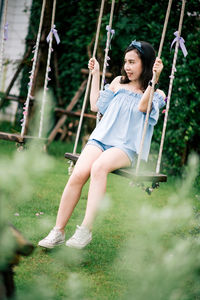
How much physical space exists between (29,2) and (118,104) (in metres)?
6.77

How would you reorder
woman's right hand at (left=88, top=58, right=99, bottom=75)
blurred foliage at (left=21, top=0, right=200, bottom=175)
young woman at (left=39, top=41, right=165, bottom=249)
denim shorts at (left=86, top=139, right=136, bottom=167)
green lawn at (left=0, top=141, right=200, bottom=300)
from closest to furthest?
green lawn at (left=0, top=141, right=200, bottom=300) → young woman at (left=39, top=41, right=165, bottom=249) → denim shorts at (left=86, top=139, right=136, bottom=167) → woman's right hand at (left=88, top=58, right=99, bottom=75) → blurred foliage at (left=21, top=0, right=200, bottom=175)

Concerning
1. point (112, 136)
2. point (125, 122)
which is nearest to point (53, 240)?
point (112, 136)

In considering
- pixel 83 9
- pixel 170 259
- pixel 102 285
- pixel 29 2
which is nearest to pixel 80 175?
pixel 102 285

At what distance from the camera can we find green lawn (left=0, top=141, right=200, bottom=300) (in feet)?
2.58

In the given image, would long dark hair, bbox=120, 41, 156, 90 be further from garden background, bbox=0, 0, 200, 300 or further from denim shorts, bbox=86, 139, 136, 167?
garden background, bbox=0, 0, 200, 300

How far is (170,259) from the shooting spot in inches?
30.1

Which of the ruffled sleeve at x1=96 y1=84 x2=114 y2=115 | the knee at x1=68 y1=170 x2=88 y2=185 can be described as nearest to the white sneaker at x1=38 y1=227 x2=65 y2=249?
the knee at x1=68 y1=170 x2=88 y2=185

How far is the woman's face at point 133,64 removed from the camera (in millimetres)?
2904

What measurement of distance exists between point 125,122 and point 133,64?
405 mm

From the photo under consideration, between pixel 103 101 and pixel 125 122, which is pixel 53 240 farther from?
pixel 103 101

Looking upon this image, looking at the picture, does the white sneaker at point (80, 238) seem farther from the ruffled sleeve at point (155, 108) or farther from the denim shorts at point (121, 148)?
the ruffled sleeve at point (155, 108)

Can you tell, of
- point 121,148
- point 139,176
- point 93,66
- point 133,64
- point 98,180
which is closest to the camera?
point 139,176

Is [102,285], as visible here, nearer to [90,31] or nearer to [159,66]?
[159,66]

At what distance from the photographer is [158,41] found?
543cm
